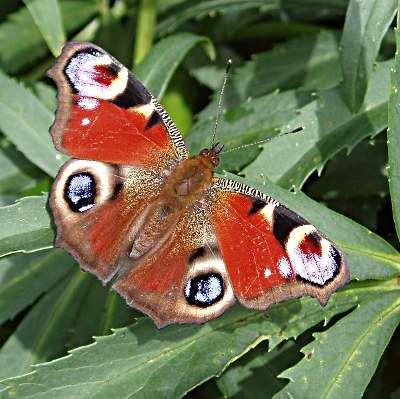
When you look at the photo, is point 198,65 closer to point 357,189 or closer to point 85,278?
point 357,189

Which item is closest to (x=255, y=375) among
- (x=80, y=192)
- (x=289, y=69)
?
(x=80, y=192)

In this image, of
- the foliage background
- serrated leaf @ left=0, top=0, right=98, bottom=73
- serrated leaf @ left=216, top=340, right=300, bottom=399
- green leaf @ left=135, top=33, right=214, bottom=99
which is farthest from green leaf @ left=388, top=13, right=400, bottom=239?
serrated leaf @ left=0, top=0, right=98, bottom=73

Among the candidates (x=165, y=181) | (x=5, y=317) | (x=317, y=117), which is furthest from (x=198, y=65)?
(x=5, y=317)

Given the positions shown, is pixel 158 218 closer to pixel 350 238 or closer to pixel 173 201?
pixel 173 201

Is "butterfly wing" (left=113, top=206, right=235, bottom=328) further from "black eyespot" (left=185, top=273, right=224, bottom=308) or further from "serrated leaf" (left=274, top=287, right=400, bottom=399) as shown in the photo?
"serrated leaf" (left=274, top=287, right=400, bottom=399)

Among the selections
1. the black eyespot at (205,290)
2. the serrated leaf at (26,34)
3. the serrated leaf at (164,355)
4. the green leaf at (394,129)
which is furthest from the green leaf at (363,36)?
the serrated leaf at (26,34)

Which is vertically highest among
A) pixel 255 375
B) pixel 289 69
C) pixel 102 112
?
pixel 102 112
